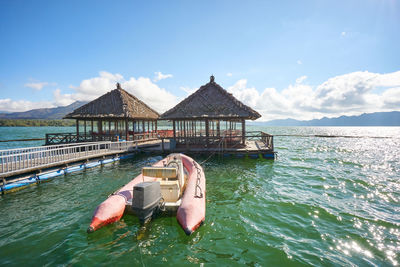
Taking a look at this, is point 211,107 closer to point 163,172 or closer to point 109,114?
point 109,114

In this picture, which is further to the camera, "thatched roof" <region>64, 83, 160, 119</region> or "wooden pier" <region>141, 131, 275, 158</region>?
"thatched roof" <region>64, 83, 160, 119</region>

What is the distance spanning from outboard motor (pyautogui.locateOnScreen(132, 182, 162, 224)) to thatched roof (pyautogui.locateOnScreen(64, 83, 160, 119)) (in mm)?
15015

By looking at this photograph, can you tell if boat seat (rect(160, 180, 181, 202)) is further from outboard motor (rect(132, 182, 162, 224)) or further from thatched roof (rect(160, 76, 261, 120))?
thatched roof (rect(160, 76, 261, 120))

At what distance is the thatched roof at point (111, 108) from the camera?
744 inches

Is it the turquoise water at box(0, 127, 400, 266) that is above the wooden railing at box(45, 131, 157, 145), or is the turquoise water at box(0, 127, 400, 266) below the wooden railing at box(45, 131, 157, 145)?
below

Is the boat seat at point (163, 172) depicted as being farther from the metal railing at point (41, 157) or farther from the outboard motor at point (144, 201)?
the metal railing at point (41, 157)

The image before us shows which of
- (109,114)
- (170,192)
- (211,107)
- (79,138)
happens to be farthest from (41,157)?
(211,107)

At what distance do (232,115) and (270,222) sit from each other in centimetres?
1123

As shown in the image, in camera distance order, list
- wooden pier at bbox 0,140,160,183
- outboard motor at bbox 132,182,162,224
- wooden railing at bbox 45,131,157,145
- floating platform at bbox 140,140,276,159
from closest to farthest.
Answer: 1. outboard motor at bbox 132,182,162,224
2. wooden pier at bbox 0,140,160,183
3. floating platform at bbox 140,140,276,159
4. wooden railing at bbox 45,131,157,145

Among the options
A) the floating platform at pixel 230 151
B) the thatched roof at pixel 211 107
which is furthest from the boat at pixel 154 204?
the thatched roof at pixel 211 107

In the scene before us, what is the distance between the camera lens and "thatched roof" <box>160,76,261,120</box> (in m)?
16.7

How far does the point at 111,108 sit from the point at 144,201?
57.9 feet

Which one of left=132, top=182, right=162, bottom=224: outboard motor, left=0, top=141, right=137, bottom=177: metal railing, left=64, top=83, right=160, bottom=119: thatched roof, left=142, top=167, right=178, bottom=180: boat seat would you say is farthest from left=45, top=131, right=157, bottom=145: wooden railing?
left=132, top=182, right=162, bottom=224: outboard motor

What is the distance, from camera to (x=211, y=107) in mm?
17547
